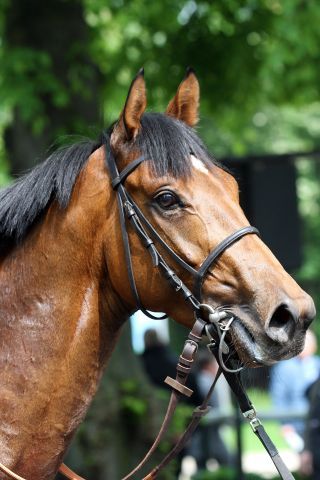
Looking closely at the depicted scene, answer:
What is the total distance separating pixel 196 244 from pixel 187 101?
84cm

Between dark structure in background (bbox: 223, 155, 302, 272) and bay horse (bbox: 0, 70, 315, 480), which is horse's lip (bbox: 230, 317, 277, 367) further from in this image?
dark structure in background (bbox: 223, 155, 302, 272)

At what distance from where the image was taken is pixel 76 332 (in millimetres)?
3494

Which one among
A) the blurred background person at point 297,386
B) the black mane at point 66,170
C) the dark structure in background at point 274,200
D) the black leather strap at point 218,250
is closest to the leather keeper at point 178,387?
the black leather strap at point 218,250

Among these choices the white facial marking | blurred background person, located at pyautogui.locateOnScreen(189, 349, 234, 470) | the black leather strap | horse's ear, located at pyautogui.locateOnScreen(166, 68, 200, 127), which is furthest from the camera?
blurred background person, located at pyautogui.locateOnScreen(189, 349, 234, 470)

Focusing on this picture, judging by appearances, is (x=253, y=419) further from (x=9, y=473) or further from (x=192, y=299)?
(x=9, y=473)

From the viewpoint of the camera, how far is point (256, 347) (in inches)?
130

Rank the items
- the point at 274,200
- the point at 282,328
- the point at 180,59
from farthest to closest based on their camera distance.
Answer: the point at 180,59 → the point at 274,200 → the point at 282,328

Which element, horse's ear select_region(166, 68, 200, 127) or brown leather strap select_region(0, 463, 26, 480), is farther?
horse's ear select_region(166, 68, 200, 127)

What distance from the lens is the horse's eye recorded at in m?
3.46

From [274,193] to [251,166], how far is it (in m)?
0.33

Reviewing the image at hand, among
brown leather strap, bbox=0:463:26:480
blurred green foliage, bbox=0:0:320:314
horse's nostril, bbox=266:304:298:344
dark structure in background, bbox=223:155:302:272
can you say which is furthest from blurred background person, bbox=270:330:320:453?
brown leather strap, bbox=0:463:26:480

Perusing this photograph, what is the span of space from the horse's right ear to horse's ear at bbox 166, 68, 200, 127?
12.9 inches

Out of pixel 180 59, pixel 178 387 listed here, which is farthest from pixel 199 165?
pixel 180 59

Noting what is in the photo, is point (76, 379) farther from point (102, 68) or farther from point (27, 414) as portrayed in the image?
point (102, 68)
